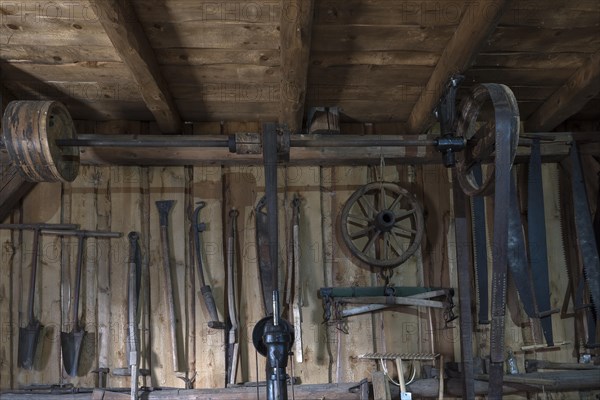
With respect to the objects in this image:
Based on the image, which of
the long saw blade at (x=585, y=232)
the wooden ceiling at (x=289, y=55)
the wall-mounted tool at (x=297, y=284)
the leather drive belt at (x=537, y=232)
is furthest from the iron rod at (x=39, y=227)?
the long saw blade at (x=585, y=232)

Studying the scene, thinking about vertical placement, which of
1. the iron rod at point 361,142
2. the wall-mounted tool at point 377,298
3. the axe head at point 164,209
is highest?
the iron rod at point 361,142

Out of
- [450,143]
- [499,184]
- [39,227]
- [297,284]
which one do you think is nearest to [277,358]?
[499,184]

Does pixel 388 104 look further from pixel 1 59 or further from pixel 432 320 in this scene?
pixel 1 59

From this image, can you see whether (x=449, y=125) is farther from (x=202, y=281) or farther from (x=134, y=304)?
(x=134, y=304)

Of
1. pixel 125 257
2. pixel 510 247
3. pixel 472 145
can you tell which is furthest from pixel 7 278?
pixel 510 247

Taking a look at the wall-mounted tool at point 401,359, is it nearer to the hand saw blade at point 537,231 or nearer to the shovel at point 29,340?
the hand saw blade at point 537,231

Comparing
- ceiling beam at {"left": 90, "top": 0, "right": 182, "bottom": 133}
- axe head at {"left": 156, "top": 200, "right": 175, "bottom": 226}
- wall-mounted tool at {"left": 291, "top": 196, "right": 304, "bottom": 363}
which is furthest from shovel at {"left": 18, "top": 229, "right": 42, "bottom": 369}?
wall-mounted tool at {"left": 291, "top": 196, "right": 304, "bottom": 363}

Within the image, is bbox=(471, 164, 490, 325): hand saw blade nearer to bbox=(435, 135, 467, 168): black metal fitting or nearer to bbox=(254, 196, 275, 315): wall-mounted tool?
bbox=(435, 135, 467, 168): black metal fitting

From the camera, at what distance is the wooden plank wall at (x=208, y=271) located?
3.81m

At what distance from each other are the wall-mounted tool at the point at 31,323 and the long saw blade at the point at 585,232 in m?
3.22

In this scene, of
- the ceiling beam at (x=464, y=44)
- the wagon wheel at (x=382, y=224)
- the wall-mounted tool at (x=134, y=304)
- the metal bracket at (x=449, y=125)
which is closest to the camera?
the ceiling beam at (x=464, y=44)

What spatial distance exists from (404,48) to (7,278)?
109 inches

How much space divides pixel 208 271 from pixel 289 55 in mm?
1693

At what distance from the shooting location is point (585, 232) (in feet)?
12.7
